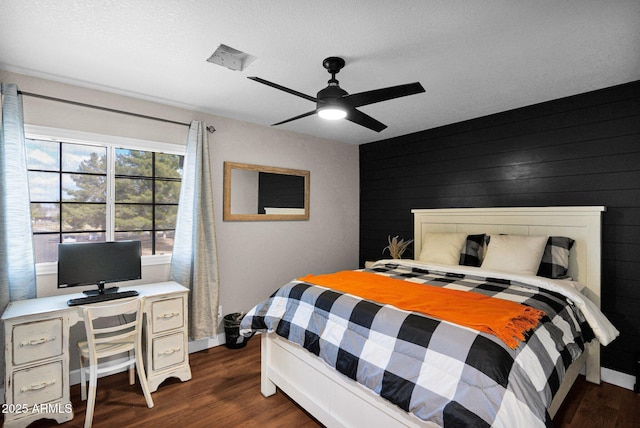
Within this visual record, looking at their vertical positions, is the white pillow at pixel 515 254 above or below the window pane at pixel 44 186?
below

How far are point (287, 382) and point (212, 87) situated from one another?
2495mm

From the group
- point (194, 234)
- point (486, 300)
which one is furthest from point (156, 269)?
point (486, 300)

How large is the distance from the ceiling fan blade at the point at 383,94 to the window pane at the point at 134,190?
7.23 ft

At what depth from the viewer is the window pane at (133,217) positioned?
297 cm

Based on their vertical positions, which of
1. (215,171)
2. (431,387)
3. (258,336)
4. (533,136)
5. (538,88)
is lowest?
(258,336)

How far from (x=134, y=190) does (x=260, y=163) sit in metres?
1.40

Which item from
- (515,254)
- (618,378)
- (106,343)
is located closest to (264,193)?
(106,343)

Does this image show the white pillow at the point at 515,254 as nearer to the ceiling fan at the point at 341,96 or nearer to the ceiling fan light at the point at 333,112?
the ceiling fan at the point at 341,96

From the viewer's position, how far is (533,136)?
3.18 m

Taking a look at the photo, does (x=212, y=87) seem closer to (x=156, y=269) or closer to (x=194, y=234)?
(x=194, y=234)

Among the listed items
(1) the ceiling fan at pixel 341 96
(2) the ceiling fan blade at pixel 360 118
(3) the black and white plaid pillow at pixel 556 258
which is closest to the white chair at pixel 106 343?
(1) the ceiling fan at pixel 341 96

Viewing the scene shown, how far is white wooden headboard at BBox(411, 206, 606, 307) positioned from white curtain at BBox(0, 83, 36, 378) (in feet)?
13.1

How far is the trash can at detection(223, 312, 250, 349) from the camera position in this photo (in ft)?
11.0

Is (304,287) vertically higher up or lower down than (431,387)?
higher up
